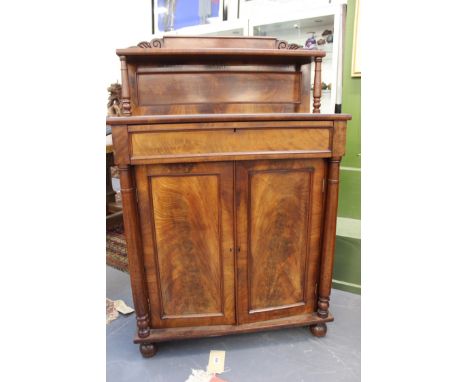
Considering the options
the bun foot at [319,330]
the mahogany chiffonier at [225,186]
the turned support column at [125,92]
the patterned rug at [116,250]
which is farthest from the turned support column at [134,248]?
the patterned rug at [116,250]

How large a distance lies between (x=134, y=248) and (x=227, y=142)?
63cm

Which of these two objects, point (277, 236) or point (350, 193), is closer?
point (277, 236)

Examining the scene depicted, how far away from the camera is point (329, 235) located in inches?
58.0

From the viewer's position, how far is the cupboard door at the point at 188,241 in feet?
4.34

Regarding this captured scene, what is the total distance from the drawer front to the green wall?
0.67 m

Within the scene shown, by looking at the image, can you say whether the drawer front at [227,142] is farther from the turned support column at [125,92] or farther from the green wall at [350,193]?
the green wall at [350,193]

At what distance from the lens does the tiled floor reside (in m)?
1.42

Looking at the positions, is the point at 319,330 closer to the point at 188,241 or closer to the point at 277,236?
the point at 277,236

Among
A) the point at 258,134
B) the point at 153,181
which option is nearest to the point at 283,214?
the point at 258,134

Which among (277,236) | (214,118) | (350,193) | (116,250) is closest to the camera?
(214,118)

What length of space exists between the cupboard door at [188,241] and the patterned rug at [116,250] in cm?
105

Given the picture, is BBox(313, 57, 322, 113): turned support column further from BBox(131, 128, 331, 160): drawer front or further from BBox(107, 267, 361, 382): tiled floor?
BBox(107, 267, 361, 382): tiled floor

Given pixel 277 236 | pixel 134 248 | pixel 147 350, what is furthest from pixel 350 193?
pixel 147 350
